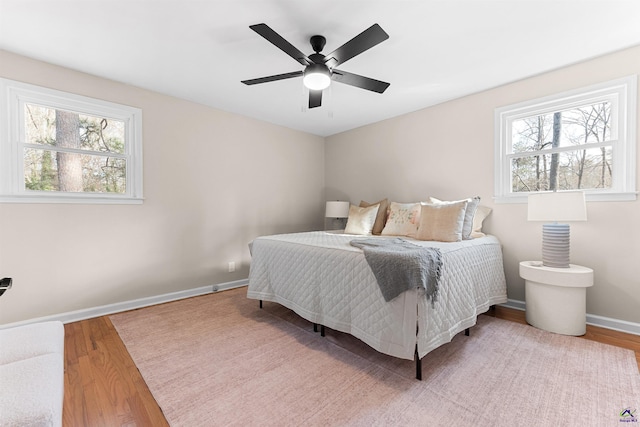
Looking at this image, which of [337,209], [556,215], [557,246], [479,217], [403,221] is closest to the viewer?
[556,215]

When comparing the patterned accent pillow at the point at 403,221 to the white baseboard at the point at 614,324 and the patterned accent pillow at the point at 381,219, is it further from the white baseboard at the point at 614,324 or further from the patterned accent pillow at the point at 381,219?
the white baseboard at the point at 614,324

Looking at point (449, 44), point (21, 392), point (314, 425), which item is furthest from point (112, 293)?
point (449, 44)

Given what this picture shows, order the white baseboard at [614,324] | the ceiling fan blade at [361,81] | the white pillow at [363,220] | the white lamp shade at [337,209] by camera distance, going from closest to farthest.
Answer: the ceiling fan blade at [361,81] < the white baseboard at [614,324] < the white pillow at [363,220] < the white lamp shade at [337,209]

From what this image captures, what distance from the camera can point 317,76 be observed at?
1971 mm

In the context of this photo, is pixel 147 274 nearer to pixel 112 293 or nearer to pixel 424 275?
pixel 112 293

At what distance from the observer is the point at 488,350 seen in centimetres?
198

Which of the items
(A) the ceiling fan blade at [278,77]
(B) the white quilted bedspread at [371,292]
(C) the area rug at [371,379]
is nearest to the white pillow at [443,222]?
(B) the white quilted bedspread at [371,292]

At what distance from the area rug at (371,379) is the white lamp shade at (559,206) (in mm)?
978

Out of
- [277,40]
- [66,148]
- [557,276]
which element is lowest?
[557,276]

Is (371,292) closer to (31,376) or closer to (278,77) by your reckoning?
(31,376)

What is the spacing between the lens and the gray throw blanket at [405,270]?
1.58m

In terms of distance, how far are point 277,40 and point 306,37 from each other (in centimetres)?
50

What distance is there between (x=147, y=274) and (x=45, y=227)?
0.98 m

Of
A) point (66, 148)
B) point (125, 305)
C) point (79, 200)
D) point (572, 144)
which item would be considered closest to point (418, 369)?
point (572, 144)
